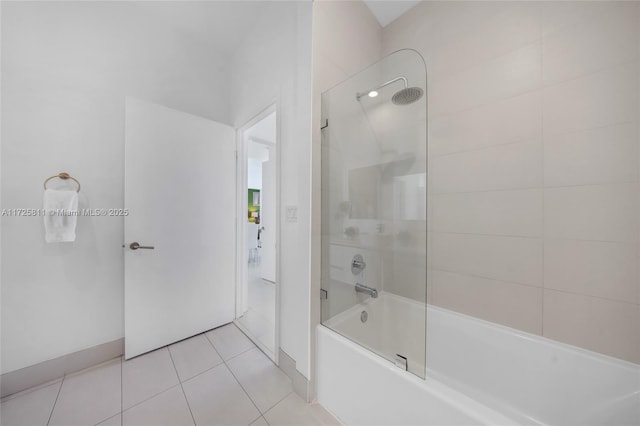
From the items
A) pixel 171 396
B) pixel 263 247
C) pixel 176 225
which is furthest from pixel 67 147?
pixel 263 247

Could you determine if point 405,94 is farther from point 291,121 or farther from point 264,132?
point 264,132

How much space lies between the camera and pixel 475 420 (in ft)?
2.31

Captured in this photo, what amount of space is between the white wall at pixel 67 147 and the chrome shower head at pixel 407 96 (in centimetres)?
200

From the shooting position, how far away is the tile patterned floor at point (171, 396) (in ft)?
3.77

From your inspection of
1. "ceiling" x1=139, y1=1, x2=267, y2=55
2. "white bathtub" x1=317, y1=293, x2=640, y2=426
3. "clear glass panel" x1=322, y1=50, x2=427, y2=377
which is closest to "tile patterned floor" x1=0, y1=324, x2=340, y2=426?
"white bathtub" x1=317, y1=293, x2=640, y2=426

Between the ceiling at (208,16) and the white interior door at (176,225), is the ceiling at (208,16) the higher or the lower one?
the higher one

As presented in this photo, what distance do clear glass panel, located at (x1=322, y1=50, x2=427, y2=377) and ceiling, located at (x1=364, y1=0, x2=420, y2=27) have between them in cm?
78

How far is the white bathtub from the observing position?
862mm

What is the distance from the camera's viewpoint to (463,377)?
1.28 meters

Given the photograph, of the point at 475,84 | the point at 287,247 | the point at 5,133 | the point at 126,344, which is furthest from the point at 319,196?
the point at 5,133

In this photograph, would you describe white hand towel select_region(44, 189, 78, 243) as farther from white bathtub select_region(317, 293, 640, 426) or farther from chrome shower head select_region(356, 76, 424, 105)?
chrome shower head select_region(356, 76, 424, 105)

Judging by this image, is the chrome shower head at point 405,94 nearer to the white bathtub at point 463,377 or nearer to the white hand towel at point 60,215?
the white bathtub at point 463,377

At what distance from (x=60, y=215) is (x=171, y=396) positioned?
4.56ft

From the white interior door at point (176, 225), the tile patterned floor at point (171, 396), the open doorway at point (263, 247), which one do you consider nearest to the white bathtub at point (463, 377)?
the tile patterned floor at point (171, 396)
